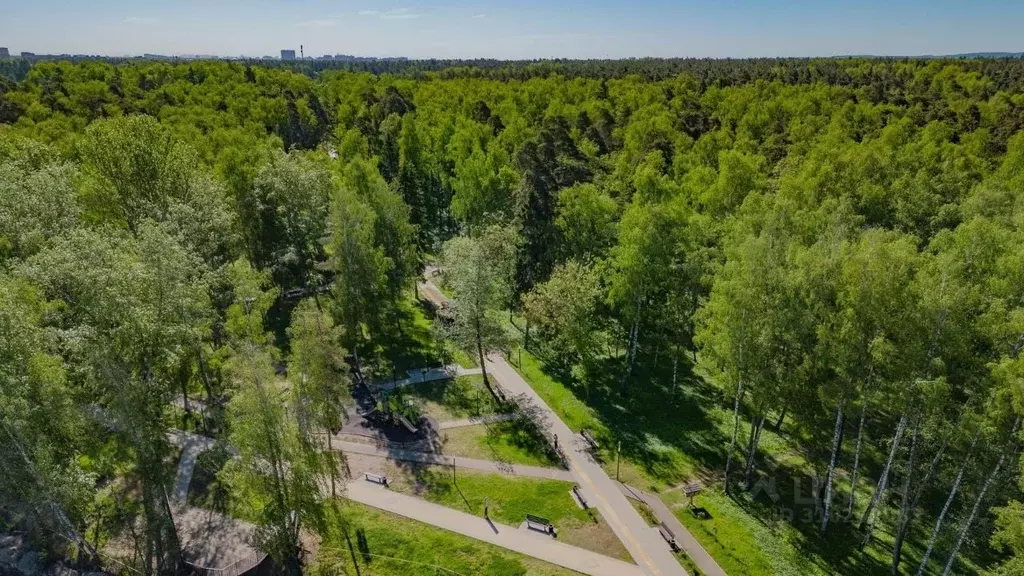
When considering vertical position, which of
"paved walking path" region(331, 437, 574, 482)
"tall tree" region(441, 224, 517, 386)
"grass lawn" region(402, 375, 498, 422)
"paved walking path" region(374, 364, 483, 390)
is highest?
"tall tree" region(441, 224, 517, 386)

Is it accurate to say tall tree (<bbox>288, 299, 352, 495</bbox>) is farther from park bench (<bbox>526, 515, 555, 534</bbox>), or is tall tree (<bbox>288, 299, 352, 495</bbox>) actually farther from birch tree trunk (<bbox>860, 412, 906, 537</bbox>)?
birch tree trunk (<bbox>860, 412, 906, 537</bbox>)

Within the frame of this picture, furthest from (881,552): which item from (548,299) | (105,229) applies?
(105,229)

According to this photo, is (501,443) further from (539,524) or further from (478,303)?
(478,303)

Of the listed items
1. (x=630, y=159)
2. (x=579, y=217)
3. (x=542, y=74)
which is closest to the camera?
(x=579, y=217)

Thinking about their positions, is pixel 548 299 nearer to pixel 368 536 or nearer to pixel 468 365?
pixel 468 365

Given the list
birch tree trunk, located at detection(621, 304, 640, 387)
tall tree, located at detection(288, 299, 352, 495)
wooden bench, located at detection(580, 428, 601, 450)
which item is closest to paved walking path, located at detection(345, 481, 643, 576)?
tall tree, located at detection(288, 299, 352, 495)

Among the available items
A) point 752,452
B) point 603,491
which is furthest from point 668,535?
point 752,452
